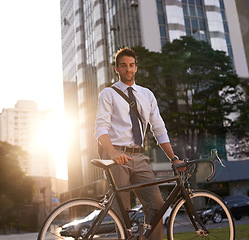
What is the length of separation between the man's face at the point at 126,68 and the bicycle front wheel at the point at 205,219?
1178mm

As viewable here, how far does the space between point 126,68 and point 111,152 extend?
0.80 meters

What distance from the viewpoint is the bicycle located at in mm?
2590

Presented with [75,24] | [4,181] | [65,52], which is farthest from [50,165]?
[4,181]

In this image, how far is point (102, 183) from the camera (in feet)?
122

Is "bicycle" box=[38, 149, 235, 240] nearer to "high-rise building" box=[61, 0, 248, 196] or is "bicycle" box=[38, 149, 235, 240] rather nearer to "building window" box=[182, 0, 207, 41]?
"high-rise building" box=[61, 0, 248, 196]

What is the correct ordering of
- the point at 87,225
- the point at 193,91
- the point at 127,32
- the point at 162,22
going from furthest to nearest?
the point at 127,32
the point at 162,22
the point at 193,91
the point at 87,225

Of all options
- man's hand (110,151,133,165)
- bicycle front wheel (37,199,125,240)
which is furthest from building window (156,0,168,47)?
bicycle front wheel (37,199,125,240)

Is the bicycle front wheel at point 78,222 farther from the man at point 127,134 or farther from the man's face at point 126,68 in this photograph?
the man's face at point 126,68

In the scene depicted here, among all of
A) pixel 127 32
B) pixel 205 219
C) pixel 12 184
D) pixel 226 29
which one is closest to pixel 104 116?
pixel 205 219

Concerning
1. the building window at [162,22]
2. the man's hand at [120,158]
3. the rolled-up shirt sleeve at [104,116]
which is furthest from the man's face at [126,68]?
the building window at [162,22]

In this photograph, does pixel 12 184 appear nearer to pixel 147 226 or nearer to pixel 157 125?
pixel 157 125

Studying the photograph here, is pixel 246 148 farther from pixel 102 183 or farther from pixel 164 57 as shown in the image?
pixel 102 183

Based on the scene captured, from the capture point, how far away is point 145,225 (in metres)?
2.86

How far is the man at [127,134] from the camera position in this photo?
9.44 ft
